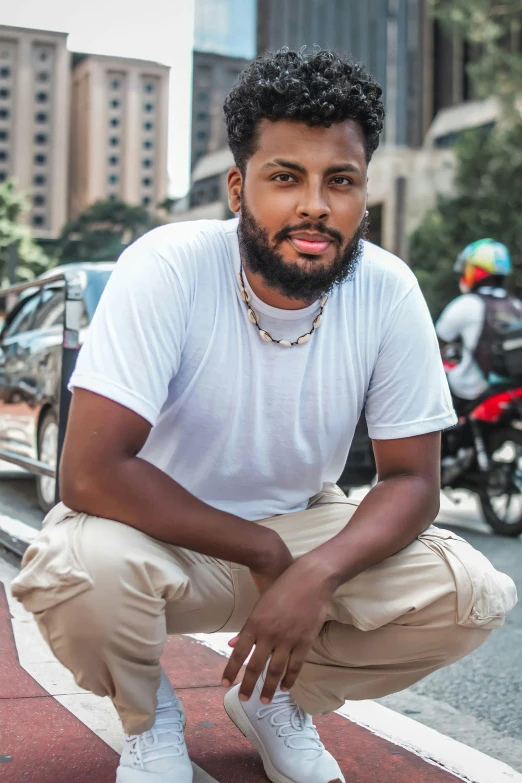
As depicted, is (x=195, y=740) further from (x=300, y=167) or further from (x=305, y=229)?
(x=300, y=167)

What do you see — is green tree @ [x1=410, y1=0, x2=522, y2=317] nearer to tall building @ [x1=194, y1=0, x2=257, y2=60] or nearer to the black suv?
the black suv

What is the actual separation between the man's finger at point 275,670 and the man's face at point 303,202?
807 millimetres

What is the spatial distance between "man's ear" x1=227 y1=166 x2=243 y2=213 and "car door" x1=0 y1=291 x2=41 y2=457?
15.4ft

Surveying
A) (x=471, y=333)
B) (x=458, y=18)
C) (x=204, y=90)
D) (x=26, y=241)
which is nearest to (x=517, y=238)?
(x=458, y=18)

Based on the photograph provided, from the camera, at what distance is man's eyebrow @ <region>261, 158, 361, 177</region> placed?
229 centimetres

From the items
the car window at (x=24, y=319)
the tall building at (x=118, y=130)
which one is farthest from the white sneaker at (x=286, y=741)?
the tall building at (x=118, y=130)

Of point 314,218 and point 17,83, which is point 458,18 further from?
point 17,83

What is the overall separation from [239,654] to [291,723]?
44cm

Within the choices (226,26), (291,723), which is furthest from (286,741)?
(226,26)

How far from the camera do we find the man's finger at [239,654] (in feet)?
6.81

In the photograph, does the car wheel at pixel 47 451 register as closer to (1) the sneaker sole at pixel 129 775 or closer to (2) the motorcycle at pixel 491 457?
(2) the motorcycle at pixel 491 457

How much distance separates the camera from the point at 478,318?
6770 millimetres

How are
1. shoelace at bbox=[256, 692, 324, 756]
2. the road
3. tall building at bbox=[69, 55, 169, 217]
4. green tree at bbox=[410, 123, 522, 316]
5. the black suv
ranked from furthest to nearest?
tall building at bbox=[69, 55, 169, 217]
green tree at bbox=[410, 123, 522, 316]
the black suv
the road
shoelace at bbox=[256, 692, 324, 756]

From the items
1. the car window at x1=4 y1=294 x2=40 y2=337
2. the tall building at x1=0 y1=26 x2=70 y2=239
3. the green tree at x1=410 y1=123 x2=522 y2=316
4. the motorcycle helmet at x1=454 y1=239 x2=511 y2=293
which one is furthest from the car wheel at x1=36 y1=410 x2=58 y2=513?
the tall building at x1=0 y1=26 x2=70 y2=239
